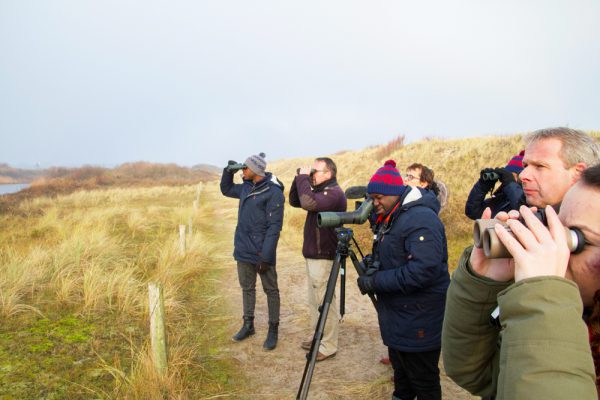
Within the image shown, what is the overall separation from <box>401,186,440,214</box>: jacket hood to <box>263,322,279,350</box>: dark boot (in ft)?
7.39

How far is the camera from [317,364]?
3.66 meters

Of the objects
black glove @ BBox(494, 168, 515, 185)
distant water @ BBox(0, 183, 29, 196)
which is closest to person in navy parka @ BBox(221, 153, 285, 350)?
black glove @ BBox(494, 168, 515, 185)

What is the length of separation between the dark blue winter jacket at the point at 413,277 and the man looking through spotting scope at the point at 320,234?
1.14 m

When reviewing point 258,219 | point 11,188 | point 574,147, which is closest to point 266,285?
point 258,219

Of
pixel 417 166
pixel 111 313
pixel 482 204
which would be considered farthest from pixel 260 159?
pixel 111 313

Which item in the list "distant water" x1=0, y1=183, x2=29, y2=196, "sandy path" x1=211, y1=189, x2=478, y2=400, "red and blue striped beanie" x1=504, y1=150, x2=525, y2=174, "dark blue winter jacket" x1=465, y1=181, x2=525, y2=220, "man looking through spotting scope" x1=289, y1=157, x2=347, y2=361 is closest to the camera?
"dark blue winter jacket" x1=465, y1=181, x2=525, y2=220

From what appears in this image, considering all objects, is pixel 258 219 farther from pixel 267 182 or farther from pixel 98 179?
pixel 98 179

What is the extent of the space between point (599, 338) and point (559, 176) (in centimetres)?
88

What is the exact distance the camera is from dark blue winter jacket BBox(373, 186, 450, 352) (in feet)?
7.36

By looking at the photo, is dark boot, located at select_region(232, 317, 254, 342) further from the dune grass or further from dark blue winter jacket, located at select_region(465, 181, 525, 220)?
dark blue winter jacket, located at select_region(465, 181, 525, 220)

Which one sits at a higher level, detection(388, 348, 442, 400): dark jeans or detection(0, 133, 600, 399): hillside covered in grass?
detection(388, 348, 442, 400): dark jeans

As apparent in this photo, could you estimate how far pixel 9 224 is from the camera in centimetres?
1017

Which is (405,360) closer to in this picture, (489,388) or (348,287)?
(489,388)

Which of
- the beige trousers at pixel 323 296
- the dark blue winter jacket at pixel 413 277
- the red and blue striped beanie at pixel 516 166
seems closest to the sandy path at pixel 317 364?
the beige trousers at pixel 323 296
